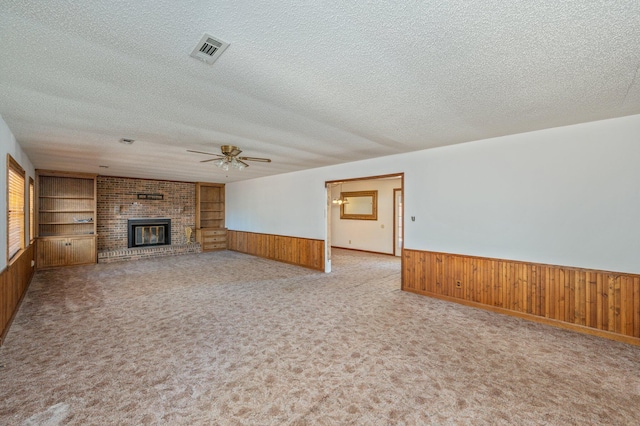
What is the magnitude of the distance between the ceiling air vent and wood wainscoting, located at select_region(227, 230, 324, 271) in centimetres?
498

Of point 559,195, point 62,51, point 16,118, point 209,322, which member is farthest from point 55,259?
point 559,195

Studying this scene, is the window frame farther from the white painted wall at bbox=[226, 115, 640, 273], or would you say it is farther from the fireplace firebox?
the white painted wall at bbox=[226, 115, 640, 273]

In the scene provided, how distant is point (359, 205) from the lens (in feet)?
30.8

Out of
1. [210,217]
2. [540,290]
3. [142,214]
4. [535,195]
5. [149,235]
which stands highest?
[535,195]

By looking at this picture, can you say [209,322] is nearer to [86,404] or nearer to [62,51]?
[86,404]

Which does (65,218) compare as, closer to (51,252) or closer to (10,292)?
(51,252)

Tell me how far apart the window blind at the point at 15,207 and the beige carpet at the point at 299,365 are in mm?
913

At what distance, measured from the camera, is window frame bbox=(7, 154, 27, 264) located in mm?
3424

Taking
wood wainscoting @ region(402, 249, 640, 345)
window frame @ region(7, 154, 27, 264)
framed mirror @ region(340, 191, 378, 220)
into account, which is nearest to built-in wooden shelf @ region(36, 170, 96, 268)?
window frame @ region(7, 154, 27, 264)

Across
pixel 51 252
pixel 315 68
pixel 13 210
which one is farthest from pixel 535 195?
pixel 51 252

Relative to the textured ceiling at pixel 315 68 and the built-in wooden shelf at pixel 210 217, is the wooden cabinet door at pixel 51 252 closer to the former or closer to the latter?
the built-in wooden shelf at pixel 210 217

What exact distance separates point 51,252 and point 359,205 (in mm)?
8259

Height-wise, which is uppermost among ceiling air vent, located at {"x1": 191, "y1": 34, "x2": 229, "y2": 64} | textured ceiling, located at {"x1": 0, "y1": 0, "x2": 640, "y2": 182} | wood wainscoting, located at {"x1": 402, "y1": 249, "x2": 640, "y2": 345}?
textured ceiling, located at {"x1": 0, "y1": 0, "x2": 640, "y2": 182}

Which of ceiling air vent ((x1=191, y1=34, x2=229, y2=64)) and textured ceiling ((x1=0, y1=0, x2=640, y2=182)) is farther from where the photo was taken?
ceiling air vent ((x1=191, y1=34, x2=229, y2=64))
